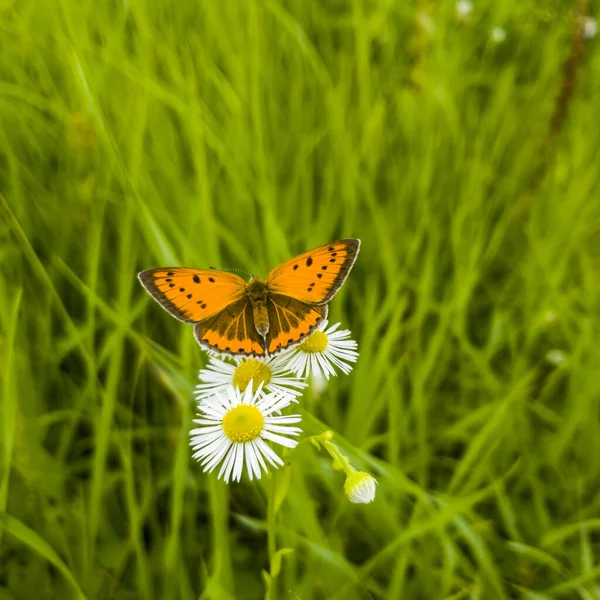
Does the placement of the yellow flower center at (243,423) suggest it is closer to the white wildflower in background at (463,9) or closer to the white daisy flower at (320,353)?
the white daisy flower at (320,353)

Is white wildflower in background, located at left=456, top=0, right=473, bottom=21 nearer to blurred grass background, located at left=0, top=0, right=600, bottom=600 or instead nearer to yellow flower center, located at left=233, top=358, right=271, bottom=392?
blurred grass background, located at left=0, top=0, right=600, bottom=600

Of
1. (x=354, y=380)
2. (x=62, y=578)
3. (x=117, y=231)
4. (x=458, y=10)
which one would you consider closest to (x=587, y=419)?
(x=354, y=380)

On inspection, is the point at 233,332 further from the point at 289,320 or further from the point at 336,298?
the point at 336,298

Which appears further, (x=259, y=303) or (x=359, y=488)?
(x=259, y=303)

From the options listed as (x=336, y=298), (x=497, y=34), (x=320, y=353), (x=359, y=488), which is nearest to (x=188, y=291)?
(x=320, y=353)

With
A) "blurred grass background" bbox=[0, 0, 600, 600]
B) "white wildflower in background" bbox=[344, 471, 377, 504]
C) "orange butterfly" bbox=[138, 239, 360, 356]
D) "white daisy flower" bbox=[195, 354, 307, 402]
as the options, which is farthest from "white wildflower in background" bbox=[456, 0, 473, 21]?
"white wildflower in background" bbox=[344, 471, 377, 504]

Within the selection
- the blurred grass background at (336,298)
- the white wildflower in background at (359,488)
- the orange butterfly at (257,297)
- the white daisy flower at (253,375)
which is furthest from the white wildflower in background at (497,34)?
the white wildflower in background at (359,488)
